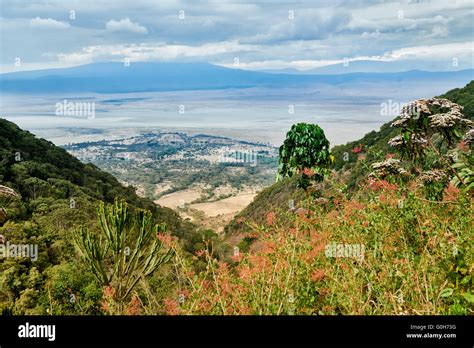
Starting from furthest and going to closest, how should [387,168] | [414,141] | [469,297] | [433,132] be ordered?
1. [387,168]
2. [414,141]
3. [433,132]
4. [469,297]

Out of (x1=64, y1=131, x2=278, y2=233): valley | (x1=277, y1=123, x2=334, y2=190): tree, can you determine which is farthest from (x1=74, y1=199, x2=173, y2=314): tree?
(x1=277, y1=123, x2=334, y2=190): tree

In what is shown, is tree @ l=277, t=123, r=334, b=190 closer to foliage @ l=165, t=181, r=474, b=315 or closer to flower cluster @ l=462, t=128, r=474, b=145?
flower cluster @ l=462, t=128, r=474, b=145

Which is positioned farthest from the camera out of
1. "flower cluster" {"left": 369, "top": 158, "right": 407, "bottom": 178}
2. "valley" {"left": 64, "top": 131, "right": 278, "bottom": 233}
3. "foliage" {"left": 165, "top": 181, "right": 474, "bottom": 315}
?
"valley" {"left": 64, "top": 131, "right": 278, "bottom": 233}

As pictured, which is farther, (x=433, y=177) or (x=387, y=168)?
(x=387, y=168)

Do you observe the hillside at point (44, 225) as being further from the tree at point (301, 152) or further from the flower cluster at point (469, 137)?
the flower cluster at point (469, 137)

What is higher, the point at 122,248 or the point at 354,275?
the point at 354,275

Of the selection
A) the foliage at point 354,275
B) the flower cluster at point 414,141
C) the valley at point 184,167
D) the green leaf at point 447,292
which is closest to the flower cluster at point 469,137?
the flower cluster at point 414,141

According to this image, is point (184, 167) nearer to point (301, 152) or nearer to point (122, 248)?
point (301, 152)

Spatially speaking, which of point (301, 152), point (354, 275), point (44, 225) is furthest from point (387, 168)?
point (301, 152)
